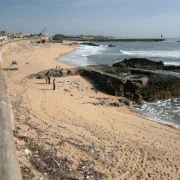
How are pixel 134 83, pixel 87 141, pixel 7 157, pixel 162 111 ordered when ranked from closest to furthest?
pixel 7 157, pixel 87 141, pixel 162 111, pixel 134 83

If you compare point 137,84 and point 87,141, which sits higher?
point 137,84

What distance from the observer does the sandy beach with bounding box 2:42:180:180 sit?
6086 millimetres

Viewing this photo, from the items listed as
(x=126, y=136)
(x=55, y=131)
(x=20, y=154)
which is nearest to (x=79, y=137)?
(x=55, y=131)

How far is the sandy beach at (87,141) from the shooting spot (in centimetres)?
609

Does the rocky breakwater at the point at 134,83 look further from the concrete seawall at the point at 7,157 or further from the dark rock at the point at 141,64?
the concrete seawall at the point at 7,157

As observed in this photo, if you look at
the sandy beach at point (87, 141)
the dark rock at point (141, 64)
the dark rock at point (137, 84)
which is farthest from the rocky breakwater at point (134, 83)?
the dark rock at point (141, 64)

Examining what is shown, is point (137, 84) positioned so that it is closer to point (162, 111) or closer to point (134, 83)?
point (134, 83)

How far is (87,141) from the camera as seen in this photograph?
7809mm

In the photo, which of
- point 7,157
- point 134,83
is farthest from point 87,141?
point 134,83

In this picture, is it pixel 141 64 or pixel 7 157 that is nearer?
pixel 7 157

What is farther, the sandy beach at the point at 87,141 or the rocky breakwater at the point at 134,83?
the rocky breakwater at the point at 134,83

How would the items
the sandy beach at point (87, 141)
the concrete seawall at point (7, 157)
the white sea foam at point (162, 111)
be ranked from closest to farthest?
the concrete seawall at point (7, 157) → the sandy beach at point (87, 141) → the white sea foam at point (162, 111)

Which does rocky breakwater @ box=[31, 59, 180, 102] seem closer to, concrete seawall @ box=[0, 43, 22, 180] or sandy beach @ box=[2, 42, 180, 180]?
sandy beach @ box=[2, 42, 180, 180]

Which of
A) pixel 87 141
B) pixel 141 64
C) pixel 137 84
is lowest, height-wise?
pixel 87 141
